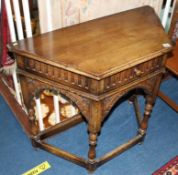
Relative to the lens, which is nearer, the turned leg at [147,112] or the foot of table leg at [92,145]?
the foot of table leg at [92,145]

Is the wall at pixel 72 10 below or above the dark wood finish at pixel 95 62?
above

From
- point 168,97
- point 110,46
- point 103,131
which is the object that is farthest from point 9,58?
point 168,97

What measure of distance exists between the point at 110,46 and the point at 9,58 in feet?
2.11

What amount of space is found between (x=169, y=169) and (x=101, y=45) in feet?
3.08

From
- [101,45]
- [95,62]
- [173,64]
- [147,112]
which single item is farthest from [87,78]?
[173,64]

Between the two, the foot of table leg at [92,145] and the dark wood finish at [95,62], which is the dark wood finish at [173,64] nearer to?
the dark wood finish at [95,62]

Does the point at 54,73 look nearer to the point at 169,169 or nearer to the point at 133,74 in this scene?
the point at 133,74

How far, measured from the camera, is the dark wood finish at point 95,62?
1240 mm

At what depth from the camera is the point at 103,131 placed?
6.59 ft

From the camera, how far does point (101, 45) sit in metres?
1.36

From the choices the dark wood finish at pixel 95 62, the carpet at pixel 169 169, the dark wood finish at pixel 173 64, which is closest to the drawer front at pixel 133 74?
the dark wood finish at pixel 95 62

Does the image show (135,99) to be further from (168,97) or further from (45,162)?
(45,162)

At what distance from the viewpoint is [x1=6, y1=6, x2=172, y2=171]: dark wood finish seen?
1240mm

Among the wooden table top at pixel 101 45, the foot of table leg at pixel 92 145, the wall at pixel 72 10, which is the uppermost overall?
the wall at pixel 72 10
